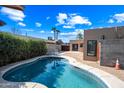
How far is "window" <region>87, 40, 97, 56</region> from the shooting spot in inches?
653

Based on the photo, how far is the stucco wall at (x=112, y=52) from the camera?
40.4 ft

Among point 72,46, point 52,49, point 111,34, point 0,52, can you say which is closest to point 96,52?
point 111,34

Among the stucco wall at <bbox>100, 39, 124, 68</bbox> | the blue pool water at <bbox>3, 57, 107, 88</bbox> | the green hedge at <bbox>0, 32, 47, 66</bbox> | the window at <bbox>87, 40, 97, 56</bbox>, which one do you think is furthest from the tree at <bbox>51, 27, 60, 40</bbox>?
the stucco wall at <bbox>100, 39, 124, 68</bbox>

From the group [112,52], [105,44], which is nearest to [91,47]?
[105,44]

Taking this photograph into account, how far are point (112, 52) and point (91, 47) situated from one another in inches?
166

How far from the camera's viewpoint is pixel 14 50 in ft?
48.4

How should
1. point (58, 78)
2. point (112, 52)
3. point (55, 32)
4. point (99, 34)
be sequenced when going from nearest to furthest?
point (58, 78) → point (112, 52) → point (99, 34) → point (55, 32)

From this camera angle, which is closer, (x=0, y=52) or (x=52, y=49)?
(x=0, y=52)

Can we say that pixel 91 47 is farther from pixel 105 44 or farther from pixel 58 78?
pixel 58 78

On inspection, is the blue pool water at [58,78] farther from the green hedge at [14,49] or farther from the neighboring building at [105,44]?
the neighboring building at [105,44]

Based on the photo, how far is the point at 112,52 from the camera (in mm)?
12812
